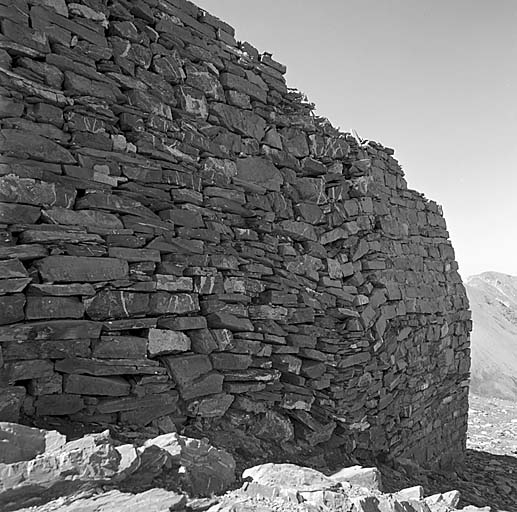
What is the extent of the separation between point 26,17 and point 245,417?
3.18m

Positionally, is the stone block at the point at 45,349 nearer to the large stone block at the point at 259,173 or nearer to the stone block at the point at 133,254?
the stone block at the point at 133,254

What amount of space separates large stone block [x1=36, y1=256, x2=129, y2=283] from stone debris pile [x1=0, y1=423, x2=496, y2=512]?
1088 millimetres

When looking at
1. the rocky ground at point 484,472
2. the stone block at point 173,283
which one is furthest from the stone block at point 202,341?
the rocky ground at point 484,472

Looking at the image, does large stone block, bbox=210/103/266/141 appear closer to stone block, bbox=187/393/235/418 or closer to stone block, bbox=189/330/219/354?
stone block, bbox=189/330/219/354

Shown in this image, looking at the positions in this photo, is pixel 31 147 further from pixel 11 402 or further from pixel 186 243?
pixel 11 402

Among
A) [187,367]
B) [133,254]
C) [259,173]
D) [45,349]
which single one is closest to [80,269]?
[133,254]

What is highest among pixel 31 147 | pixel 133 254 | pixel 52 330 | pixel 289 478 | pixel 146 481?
pixel 31 147

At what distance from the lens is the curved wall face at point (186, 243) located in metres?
3.05

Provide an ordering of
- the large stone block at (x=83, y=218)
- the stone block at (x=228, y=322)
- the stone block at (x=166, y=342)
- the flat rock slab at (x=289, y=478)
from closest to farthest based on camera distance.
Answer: the flat rock slab at (x=289, y=478)
the large stone block at (x=83, y=218)
the stone block at (x=166, y=342)
the stone block at (x=228, y=322)

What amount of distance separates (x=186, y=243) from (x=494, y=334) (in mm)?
20411

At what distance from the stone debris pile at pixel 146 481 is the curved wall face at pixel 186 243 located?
2.81 feet

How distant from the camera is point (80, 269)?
3.16 meters

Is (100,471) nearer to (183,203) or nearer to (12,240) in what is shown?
(12,240)

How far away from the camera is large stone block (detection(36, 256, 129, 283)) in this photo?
3.04 m
